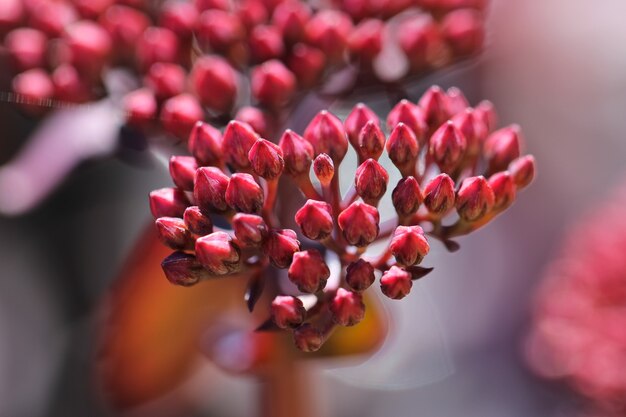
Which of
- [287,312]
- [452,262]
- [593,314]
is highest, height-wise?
[287,312]

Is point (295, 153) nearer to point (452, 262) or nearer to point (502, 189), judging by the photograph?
point (502, 189)

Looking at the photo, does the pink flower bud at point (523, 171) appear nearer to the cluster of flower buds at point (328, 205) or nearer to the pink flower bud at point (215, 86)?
the cluster of flower buds at point (328, 205)

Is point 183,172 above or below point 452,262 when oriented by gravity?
above

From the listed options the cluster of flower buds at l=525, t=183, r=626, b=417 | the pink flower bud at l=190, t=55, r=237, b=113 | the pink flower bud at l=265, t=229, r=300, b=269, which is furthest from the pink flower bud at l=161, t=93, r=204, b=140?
the cluster of flower buds at l=525, t=183, r=626, b=417

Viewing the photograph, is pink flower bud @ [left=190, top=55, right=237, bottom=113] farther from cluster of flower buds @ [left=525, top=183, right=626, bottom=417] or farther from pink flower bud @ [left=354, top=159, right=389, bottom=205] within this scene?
cluster of flower buds @ [left=525, top=183, right=626, bottom=417]

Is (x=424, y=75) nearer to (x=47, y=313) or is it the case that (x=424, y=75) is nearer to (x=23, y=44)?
(x=23, y=44)

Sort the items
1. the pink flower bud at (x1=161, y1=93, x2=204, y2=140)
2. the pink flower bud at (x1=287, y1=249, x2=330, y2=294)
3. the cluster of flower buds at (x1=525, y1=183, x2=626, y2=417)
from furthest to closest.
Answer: the cluster of flower buds at (x1=525, y1=183, x2=626, y2=417) < the pink flower bud at (x1=161, y1=93, x2=204, y2=140) < the pink flower bud at (x1=287, y1=249, x2=330, y2=294)

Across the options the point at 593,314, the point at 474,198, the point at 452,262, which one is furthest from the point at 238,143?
the point at 452,262
